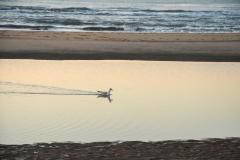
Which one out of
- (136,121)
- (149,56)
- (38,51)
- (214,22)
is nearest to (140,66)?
(149,56)

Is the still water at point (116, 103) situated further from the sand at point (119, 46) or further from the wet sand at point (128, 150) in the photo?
the sand at point (119, 46)

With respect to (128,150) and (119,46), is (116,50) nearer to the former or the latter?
(119,46)

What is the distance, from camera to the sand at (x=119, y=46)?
565 inches

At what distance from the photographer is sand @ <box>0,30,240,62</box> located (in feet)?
47.1

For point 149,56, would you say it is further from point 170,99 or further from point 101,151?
point 101,151

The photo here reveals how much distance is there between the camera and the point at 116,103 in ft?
26.5

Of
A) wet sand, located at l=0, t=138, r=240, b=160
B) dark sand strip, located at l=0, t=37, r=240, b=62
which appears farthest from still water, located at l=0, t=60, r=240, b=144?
dark sand strip, located at l=0, t=37, r=240, b=62

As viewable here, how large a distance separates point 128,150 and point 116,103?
2.58 meters

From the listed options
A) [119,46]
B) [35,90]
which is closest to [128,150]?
[35,90]

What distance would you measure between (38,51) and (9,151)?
9.80m

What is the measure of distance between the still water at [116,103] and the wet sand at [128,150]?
0.26m

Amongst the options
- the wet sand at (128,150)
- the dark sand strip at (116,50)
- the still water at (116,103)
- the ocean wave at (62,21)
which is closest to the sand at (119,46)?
the dark sand strip at (116,50)

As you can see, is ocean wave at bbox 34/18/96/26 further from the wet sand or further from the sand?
the wet sand

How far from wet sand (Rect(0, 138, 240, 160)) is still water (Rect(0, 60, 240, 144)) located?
26 centimetres
